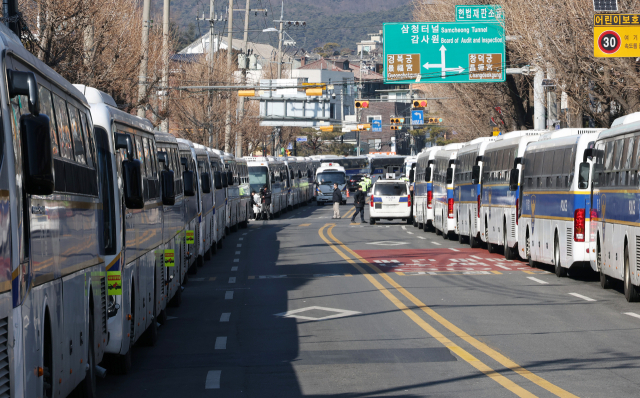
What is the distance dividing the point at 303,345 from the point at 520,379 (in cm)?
332

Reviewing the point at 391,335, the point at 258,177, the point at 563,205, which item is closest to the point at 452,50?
the point at 563,205

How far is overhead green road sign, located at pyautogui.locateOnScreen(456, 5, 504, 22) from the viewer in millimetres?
36906

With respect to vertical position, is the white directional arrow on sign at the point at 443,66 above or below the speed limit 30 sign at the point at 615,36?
above

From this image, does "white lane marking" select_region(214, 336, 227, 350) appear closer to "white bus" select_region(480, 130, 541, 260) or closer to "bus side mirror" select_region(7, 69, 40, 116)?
"bus side mirror" select_region(7, 69, 40, 116)

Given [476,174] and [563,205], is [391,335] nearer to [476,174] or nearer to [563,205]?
[563,205]

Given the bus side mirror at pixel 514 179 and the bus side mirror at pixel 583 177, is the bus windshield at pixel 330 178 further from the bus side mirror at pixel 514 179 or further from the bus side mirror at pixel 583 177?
the bus side mirror at pixel 583 177

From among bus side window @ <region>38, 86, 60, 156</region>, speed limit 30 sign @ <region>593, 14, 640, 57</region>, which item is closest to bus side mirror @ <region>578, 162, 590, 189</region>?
speed limit 30 sign @ <region>593, 14, 640, 57</region>

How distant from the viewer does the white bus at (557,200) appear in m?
19.5

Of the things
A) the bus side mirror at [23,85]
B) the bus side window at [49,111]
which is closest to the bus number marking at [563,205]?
the bus side window at [49,111]

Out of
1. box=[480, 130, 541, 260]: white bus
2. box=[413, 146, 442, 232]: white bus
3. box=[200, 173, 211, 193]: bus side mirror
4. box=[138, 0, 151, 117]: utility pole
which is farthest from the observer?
box=[413, 146, 442, 232]: white bus

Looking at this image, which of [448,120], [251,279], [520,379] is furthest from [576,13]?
[448,120]

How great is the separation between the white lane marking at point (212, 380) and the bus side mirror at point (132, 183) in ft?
6.27

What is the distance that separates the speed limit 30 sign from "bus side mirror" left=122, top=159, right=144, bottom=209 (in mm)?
16610

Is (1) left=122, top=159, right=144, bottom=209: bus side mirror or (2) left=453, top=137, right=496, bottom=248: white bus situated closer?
(1) left=122, top=159, right=144, bottom=209: bus side mirror
